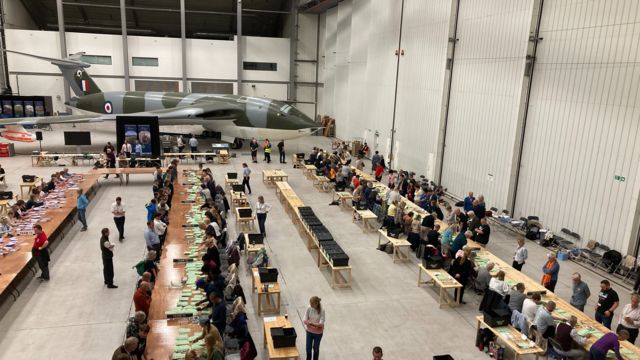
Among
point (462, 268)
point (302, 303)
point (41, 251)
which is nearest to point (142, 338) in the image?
point (302, 303)

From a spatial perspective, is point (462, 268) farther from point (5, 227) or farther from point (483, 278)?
point (5, 227)

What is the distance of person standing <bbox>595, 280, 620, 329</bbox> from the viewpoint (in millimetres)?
9977

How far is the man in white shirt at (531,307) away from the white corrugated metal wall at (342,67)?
26.7 m

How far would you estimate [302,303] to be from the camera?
11641mm

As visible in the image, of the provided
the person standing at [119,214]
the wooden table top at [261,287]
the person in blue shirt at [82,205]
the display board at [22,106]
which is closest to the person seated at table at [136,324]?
the wooden table top at [261,287]

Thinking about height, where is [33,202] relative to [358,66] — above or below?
below

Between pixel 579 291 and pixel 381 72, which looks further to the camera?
pixel 381 72

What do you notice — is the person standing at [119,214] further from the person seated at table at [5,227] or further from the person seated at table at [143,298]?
the person seated at table at [143,298]

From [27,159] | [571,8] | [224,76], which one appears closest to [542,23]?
[571,8]

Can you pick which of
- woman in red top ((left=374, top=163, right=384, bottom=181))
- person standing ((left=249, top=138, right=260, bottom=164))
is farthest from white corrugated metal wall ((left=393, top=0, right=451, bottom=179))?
person standing ((left=249, top=138, right=260, bottom=164))

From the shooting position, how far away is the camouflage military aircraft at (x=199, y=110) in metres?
30.4

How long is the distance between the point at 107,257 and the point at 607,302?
11875mm

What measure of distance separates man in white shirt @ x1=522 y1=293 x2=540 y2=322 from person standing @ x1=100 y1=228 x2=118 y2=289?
32.4ft

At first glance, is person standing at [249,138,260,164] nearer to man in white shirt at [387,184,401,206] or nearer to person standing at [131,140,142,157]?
person standing at [131,140,142,157]
